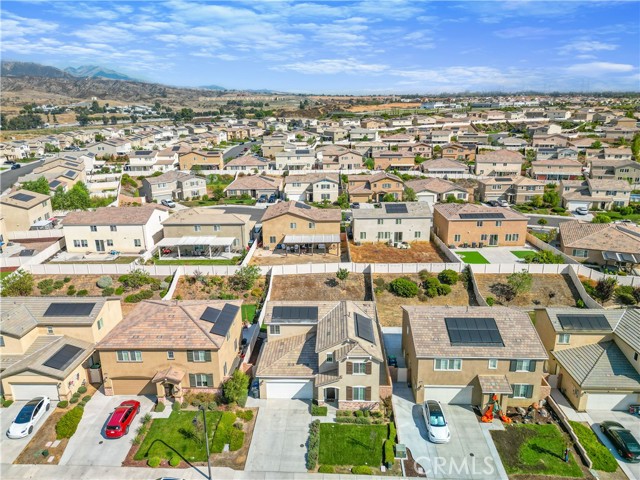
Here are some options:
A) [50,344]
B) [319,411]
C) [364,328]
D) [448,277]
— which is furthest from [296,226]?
[50,344]

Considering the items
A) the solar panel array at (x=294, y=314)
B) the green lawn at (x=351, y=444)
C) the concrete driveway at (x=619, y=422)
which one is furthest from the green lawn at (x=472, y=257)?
the green lawn at (x=351, y=444)

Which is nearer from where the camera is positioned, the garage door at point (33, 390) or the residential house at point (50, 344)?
the residential house at point (50, 344)

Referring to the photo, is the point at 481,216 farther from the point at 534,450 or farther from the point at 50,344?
the point at 50,344

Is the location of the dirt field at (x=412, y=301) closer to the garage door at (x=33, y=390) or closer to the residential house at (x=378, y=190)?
the garage door at (x=33, y=390)

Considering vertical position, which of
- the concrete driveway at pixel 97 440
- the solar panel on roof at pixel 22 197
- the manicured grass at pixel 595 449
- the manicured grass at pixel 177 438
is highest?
the solar panel on roof at pixel 22 197

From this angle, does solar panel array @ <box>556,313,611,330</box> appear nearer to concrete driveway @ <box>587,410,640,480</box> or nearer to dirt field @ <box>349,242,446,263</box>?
concrete driveway @ <box>587,410,640,480</box>

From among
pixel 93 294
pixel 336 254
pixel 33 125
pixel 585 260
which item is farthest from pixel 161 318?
pixel 33 125

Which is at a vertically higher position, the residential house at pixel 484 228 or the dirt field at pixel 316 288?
the residential house at pixel 484 228

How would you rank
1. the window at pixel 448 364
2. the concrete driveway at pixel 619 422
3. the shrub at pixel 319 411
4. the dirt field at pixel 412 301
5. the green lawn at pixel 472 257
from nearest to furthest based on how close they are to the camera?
the concrete driveway at pixel 619 422, the shrub at pixel 319 411, the window at pixel 448 364, the dirt field at pixel 412 301, the green lawn at pixel 472 257
